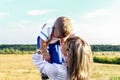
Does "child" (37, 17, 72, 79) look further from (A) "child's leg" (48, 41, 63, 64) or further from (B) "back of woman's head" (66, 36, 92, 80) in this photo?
(B) "back of woman's head" (66, 36, 92, 80)

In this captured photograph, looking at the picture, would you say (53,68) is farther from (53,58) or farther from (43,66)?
(53,58)

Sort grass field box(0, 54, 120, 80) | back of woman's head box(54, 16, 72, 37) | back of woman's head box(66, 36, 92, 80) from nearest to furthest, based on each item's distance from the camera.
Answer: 1. back of woman's head box(66, 36, 92, 80)
2. back of woman's head box(54, 16, 72, 37)
3. grass field box(0, 54, 120, 80)

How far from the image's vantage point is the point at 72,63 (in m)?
3.25

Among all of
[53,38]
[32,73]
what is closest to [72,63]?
[53,38]

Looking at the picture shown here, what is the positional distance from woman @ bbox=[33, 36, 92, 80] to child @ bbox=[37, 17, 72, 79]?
0.27 m

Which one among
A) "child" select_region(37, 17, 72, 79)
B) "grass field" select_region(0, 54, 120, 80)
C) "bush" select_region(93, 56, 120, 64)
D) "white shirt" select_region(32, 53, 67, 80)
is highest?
"child" select_region(37, 17, 72, 79)

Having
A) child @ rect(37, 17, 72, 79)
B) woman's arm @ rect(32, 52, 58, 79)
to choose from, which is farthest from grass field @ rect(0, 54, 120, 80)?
woman's arm @ rect(32, 52, 58, 79)

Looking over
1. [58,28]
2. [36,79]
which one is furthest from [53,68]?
[36,79]

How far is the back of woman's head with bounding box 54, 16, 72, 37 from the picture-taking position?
11.7 feet

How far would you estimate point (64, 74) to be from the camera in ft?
11.0

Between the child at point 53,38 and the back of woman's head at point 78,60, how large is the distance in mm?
329

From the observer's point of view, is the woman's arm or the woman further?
the woman's arm

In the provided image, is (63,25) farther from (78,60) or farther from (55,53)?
(55,53)

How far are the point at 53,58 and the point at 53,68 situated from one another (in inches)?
30.8
